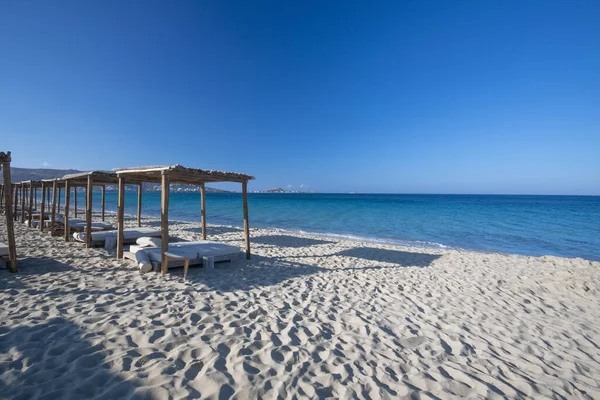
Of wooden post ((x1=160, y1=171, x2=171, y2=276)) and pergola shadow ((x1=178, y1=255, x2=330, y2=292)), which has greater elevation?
wooden post ((x1=160, y1=171, x2=171, y2=276))

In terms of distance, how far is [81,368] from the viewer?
2.67 meters

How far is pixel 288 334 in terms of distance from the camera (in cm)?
362

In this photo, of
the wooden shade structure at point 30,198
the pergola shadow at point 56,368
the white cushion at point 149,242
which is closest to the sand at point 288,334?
the pergola shadow at point 56,368

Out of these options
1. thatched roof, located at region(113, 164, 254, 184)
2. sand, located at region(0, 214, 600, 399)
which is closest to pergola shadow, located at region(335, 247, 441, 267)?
sand, located at region(0, 214, 600, 399)

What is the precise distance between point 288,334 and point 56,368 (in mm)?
2405

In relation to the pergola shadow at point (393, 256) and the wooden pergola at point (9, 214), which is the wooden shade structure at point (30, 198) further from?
the pergola shadow at point (393, 256)

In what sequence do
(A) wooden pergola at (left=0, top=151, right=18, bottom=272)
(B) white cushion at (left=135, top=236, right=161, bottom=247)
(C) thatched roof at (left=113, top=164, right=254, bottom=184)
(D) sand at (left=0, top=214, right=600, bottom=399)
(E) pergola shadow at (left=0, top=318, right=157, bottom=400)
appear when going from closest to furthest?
(E) pergola shadow at (left=0, top=318, right=157, bottom=400), (D) sand at (left=0, top=214, right=600, bottom=399), (A) wooden pergola at (left=0, top=151, right=18, bottom=272), (C) thatched roof at (left=113, top=164, right=254, bottom=184), (B) white cushion at (left=135, top=236, right=161, bottom=247)

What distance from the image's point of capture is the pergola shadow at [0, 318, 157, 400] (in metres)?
2.37

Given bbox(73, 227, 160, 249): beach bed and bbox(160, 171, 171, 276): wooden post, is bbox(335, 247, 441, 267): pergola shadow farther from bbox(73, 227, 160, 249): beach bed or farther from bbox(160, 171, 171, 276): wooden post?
bbox(73, 227, 160, 249): beach bed

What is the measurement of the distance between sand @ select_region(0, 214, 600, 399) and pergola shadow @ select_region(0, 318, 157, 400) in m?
0.01

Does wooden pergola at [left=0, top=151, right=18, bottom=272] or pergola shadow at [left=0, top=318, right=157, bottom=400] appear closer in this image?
pergola shadow at [left=0, top=318, right=157, bottom=400]

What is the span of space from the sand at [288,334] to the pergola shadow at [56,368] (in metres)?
0.01

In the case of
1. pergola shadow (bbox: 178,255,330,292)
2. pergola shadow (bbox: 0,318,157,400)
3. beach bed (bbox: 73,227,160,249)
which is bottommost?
pergola shadow (bbox: 178,255,330,292)

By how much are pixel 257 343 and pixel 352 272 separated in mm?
4001
